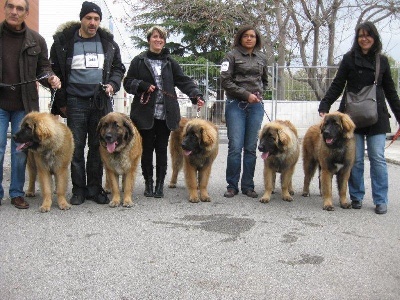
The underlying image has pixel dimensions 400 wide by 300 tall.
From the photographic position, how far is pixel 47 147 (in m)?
5.80

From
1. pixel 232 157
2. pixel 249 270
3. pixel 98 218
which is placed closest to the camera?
pixel 249 270

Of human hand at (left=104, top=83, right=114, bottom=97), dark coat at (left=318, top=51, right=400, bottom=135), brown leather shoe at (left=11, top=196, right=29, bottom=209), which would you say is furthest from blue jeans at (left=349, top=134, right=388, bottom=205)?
brown leather shoe at (left=11, top=196, right=29, bottom=209)

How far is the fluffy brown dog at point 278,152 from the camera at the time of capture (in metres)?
6.51

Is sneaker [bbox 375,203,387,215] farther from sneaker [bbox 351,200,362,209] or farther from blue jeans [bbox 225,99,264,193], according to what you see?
blue jeans [bbox 225,99,264,193]

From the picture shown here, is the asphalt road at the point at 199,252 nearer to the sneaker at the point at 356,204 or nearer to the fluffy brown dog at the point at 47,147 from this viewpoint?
the sneaker at the point at 356,204

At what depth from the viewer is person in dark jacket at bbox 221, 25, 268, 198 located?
269 inches

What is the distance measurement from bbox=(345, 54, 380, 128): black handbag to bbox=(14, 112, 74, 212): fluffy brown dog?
142 inches

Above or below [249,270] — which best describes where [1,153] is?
above

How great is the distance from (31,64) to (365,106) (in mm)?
4174

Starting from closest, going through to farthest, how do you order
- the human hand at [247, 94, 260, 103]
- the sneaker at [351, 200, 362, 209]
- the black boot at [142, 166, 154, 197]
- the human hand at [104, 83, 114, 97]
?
the human hand at [104, 83, 114, 97] → the sneaker at [351, 200, 362, 209] → the human hand at [247, 94, 260, 103] → the black boot at [142, 166, 154, 197]

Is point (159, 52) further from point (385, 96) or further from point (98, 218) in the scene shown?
point (385, 96)

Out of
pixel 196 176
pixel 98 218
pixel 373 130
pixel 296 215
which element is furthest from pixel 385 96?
pixel 98 218

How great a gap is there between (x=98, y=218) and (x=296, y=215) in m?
2.40

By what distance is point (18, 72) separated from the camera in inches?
231
